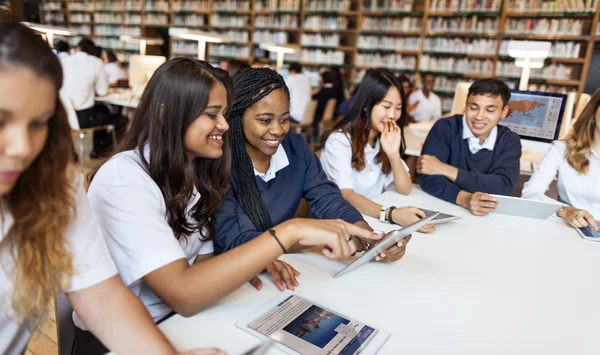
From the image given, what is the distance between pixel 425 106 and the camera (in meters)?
5.38

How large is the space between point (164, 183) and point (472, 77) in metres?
5.57

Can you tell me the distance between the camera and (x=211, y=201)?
3.64 feet

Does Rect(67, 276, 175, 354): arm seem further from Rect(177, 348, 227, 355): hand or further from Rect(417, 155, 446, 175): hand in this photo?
Rect(417, 155, 446, 175): hand

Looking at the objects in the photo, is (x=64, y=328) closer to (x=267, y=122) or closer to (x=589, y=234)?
(x=267, y=122)

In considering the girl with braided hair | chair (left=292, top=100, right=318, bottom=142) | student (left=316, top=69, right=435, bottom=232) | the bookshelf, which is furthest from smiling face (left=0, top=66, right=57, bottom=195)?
the bookshelf

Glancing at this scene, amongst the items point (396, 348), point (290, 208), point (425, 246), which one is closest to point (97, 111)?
point (290, 208)

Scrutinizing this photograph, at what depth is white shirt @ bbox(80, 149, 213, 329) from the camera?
84 cm

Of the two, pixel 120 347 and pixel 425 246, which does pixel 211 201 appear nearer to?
pixel 120 347

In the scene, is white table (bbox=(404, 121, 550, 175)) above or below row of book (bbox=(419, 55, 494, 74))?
below

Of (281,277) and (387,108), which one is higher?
(387,108)

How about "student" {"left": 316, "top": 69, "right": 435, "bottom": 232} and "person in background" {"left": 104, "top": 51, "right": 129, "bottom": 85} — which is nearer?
"student" {"left": 316, "top": 69, "right": 435, "bottom": 232}

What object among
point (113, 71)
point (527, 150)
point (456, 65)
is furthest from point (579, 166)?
point (113, 71)

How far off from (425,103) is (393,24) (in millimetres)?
1452

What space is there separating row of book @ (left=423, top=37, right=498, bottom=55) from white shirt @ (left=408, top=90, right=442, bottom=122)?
0.79 metres
